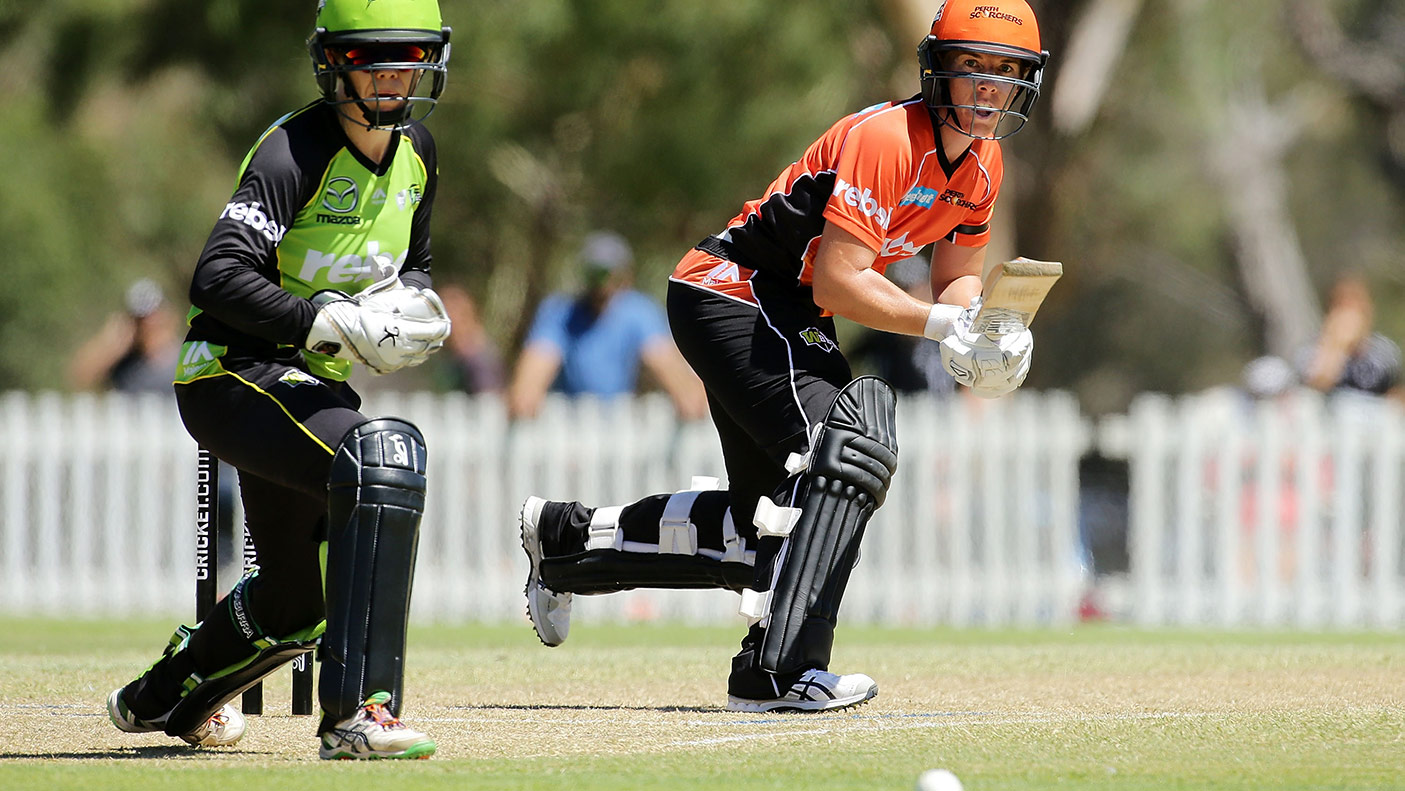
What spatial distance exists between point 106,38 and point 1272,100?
2283 centimetres

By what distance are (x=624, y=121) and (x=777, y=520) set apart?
1140cm

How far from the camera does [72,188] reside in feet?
82.0

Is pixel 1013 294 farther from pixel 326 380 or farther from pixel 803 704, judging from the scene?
pixel 326 380

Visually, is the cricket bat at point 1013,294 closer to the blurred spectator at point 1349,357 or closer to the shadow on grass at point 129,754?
the shadow on grass at point 129,754

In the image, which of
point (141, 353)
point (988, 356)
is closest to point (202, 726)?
point (988, 356)

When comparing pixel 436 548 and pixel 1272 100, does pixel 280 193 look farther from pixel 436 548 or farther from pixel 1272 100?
pixel 1272 100

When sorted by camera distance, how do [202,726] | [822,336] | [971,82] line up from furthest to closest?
1. [822,336]
2. [971,82]
3. [202,726]

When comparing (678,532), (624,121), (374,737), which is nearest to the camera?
(374,737)

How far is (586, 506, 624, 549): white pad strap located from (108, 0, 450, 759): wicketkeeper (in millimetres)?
1314

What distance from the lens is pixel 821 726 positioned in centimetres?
483

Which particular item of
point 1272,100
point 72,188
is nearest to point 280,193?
point 72,188

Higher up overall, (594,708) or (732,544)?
(732,544)

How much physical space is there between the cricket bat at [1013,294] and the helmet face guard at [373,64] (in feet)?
5.05

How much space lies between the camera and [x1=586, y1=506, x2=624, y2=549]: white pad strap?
5.87 m
